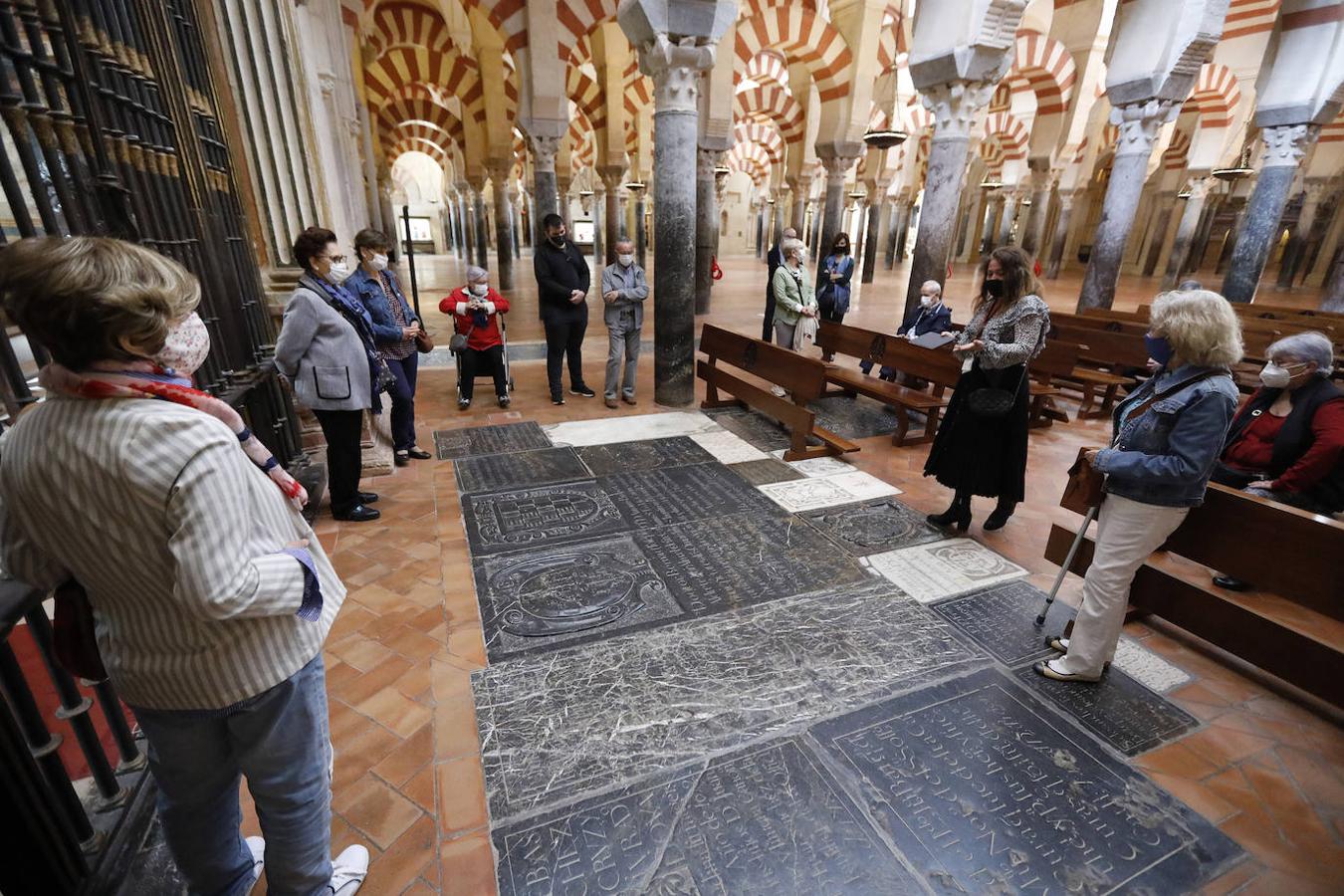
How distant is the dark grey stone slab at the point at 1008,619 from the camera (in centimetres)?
284

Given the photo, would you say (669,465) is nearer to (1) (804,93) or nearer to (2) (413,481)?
(2) (413,481)

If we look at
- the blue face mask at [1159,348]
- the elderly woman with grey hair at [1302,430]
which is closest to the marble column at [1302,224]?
the elderly woman with grey hair at [1302,430]

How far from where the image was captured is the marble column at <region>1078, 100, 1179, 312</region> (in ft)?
29.9

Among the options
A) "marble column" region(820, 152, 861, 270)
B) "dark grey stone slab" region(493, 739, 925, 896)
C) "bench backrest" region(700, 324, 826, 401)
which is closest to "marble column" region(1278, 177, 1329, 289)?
"marble column" region(820, 152, 861, 270)

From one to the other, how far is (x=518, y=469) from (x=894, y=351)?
382cm

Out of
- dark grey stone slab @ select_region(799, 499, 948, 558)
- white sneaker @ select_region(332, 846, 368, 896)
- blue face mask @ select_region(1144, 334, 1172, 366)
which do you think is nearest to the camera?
white sneaker @ select_region(332, 846, 368, 896)

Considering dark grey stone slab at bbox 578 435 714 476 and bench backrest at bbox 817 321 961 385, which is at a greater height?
bench backrest at bbox 817 321 961 385

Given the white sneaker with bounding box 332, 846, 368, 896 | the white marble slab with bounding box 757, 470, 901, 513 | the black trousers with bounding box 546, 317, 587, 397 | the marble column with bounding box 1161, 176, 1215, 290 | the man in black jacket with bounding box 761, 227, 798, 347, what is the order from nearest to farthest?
the white sneaker with bounding box 332, 846, 368, 896 < the white marble slab with bounding box 757, 470, 901, 513 < the black trousers with bounding box 546, 317, 587, 397 < the man in black jacket with bounding box 761, 227, 798, 347 < the marble column with bounding box 1161, 176, 1215, 290

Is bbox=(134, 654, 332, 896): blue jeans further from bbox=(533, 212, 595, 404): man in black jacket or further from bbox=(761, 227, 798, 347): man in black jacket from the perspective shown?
bbox=(761, 227, 798, 347): man in black jacket

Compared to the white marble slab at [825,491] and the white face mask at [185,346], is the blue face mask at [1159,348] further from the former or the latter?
the white face mask at [185,346]

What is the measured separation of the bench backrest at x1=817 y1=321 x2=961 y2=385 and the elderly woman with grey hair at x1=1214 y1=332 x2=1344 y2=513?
1.82 metres

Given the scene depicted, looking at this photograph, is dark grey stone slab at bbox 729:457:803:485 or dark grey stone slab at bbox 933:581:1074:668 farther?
dark grey stone slab at bbox 729:457:803:485

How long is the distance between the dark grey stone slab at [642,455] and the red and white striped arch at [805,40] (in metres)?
10.6

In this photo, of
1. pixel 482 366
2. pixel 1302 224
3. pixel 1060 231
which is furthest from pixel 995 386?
pixel 1302 224
